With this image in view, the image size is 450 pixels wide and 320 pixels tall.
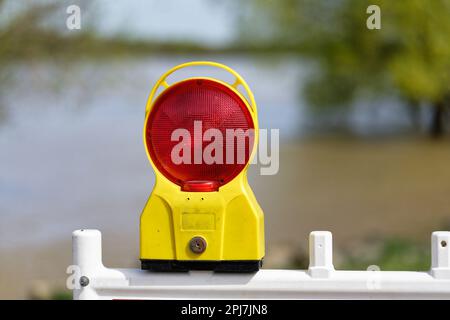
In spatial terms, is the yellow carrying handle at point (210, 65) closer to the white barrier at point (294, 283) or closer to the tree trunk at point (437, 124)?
the white barrier at point (294, 283)

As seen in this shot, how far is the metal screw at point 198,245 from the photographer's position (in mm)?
1887

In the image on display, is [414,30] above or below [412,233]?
above

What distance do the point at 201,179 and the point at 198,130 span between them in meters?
0.13

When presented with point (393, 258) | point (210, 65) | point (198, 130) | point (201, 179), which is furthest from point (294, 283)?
point (393, 258)

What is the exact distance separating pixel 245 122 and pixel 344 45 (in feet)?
29.5

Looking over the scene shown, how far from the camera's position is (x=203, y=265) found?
190cm

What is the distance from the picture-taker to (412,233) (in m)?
8.91

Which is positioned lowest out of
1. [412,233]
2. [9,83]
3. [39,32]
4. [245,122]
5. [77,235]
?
[412,233]

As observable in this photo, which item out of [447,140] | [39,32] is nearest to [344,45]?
[447,140]

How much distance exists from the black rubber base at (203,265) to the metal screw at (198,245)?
3 cm

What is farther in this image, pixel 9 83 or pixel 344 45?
pixel 344 45
